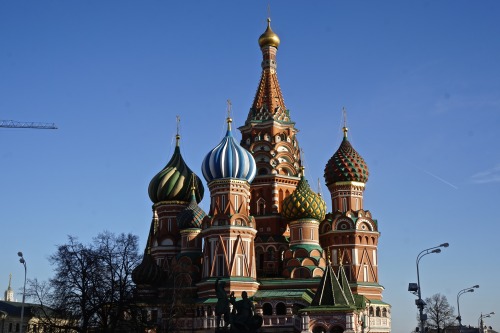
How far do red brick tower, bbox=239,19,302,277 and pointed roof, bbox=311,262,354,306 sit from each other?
7948 mm

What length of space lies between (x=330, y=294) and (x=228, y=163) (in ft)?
39.6

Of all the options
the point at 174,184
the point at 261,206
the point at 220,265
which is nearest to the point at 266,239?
the point at 261,206

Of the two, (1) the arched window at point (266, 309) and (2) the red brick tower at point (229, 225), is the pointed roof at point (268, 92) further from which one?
(1) the arched window at point (266, 309)

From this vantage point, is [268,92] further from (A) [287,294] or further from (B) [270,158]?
(A) [287,294]

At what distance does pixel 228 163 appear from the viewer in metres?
47.8

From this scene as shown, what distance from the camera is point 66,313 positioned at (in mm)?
37812

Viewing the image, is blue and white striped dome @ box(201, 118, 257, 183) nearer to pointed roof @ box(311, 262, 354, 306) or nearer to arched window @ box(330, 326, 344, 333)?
pointed roof @ box(311, 262, 354, 306)

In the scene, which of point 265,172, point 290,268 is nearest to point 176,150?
point 265,172

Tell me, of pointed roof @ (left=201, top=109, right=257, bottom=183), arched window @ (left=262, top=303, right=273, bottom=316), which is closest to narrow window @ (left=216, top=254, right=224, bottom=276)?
arched window @ (left=262, top=303, right=273, bottom=316)

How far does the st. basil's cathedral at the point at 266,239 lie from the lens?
4412cm

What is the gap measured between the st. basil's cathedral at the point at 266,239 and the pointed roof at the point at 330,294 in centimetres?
6

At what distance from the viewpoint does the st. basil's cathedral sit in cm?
4412

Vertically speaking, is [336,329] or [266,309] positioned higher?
[266,309]

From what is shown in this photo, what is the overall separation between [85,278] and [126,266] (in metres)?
2.49
